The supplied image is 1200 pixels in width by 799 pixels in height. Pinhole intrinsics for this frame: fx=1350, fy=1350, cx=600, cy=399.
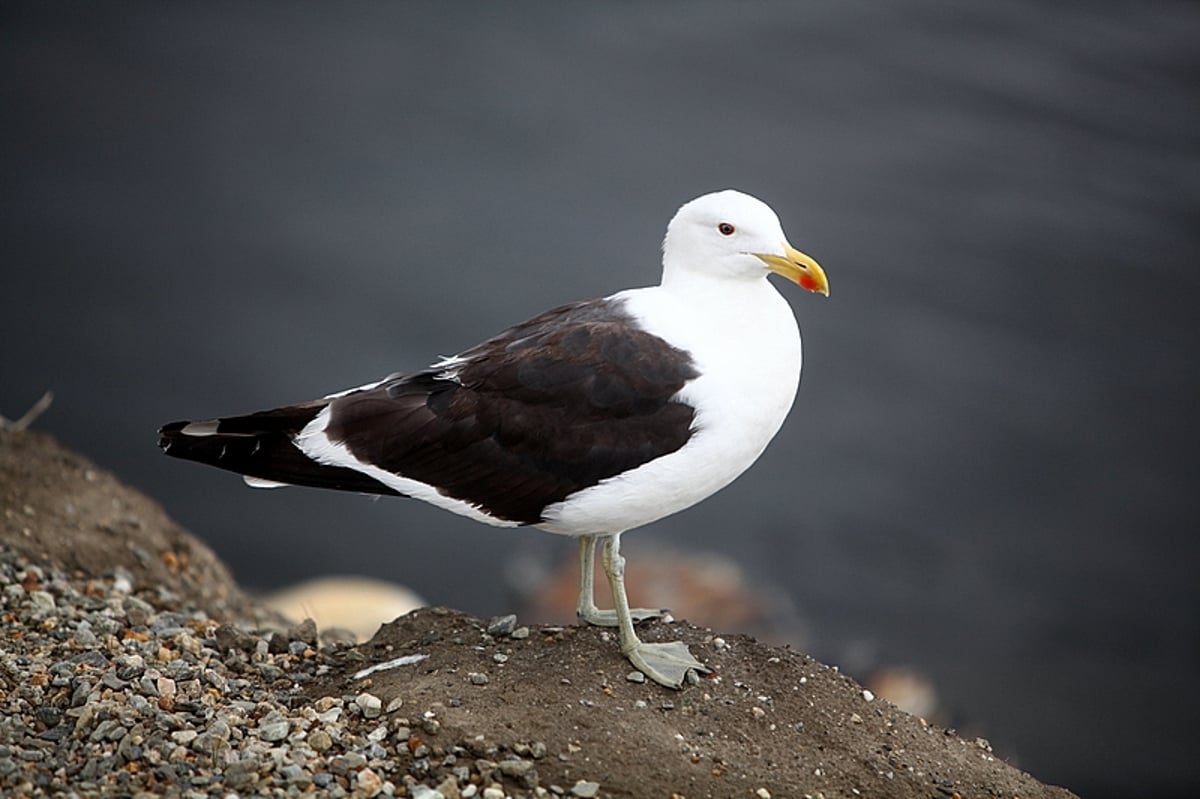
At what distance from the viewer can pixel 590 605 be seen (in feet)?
17.6

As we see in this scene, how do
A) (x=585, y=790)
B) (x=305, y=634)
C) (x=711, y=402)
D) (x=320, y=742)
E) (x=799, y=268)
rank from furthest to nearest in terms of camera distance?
(x=305, y=634), (x=799, y=268), (x=711, y=402), (x=320, y=742), (x=585, y=790)

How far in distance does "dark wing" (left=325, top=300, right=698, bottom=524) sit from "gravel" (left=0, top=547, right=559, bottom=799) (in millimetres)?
693

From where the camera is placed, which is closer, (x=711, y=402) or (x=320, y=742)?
(x=320, y=742)

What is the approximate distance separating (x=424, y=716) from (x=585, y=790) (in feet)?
2.02

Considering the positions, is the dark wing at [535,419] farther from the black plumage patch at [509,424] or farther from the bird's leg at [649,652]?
the bird's leg at [649,652]

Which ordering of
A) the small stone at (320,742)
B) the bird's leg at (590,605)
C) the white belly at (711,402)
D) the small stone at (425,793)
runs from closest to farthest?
1. the small stone at (425,793)
2. the small stone at (320,742)
3. the white belly at (711,402)
4. the bird's leg at (590,605)

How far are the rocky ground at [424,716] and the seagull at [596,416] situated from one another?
317 millimetres

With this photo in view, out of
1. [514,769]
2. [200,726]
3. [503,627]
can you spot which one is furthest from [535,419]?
[200,726]

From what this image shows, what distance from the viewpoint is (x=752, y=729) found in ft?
15.0

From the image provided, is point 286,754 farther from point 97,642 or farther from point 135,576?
point 135,576

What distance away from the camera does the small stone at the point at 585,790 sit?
4.04 meters

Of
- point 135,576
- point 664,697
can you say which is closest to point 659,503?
point 664,697

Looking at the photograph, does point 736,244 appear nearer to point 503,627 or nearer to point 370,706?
point 503,627

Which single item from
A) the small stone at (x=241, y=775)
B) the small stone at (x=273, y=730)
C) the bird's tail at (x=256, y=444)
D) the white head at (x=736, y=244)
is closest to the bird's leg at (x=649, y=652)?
the bird's tail at (x=256, y=444)
